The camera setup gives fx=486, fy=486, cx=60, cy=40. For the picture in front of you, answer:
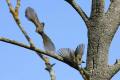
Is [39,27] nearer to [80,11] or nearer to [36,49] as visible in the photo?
[36,49]

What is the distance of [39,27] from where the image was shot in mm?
2584

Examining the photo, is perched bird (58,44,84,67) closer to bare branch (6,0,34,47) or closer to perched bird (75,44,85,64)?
perched bird (75,44,85,64)

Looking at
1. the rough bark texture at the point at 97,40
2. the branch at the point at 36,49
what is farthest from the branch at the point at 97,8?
the branch at the point at 36,49

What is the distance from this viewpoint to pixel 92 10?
116 inches

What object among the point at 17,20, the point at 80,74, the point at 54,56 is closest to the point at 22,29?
the point at 17,20

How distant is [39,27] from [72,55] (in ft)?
0.77

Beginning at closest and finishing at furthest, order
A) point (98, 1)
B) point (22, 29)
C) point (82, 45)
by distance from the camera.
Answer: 1. point (22, 29)
2. point (82, 45)
3. point (98, 1)

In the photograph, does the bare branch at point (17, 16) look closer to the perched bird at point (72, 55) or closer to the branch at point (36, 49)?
the branch at point (36, 49)

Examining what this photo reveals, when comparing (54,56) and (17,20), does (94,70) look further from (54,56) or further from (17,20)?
(17,20)

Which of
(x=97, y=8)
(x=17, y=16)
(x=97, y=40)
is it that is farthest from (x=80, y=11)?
(x=17, y=16)

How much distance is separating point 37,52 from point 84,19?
46cm

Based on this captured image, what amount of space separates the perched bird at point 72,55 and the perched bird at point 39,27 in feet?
0.21

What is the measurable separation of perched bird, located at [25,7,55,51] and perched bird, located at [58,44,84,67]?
2.6 inches

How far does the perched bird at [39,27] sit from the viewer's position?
2.58 meters
